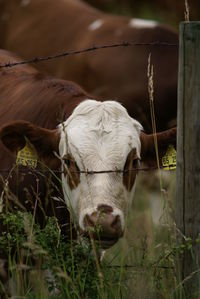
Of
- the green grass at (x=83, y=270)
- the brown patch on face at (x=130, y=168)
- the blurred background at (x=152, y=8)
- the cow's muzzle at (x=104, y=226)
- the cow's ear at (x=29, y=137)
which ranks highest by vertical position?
the blurred background at (x=152, y=8)

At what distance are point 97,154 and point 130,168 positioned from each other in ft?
0.60

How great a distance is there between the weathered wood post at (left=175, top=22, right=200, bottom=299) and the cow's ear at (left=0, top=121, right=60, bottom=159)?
698 mm

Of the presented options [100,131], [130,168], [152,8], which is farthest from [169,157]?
[152,8]

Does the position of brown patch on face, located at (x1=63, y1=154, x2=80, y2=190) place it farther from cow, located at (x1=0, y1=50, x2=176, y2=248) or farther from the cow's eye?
the cow's eye

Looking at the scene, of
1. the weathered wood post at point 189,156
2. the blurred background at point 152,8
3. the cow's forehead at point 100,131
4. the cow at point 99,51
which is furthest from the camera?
the blurred background at point 152,8

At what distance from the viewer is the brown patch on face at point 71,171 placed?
3.57 m

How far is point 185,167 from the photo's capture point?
3.27m

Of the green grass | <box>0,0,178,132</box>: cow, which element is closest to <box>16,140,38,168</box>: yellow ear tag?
the green grass

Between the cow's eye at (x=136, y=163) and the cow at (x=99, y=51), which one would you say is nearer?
the cow's eye at (x=136, y=163)

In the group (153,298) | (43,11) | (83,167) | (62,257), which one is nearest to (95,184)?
(83,167)

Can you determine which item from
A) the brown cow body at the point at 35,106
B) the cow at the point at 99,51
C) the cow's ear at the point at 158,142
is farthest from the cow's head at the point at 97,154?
the cow at the point at 99,51

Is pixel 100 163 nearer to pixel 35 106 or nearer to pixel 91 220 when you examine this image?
pixel 91 220

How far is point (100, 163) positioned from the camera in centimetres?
348

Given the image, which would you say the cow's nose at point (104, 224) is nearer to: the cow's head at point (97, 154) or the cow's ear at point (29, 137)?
the cow's head at point (97, 154)
